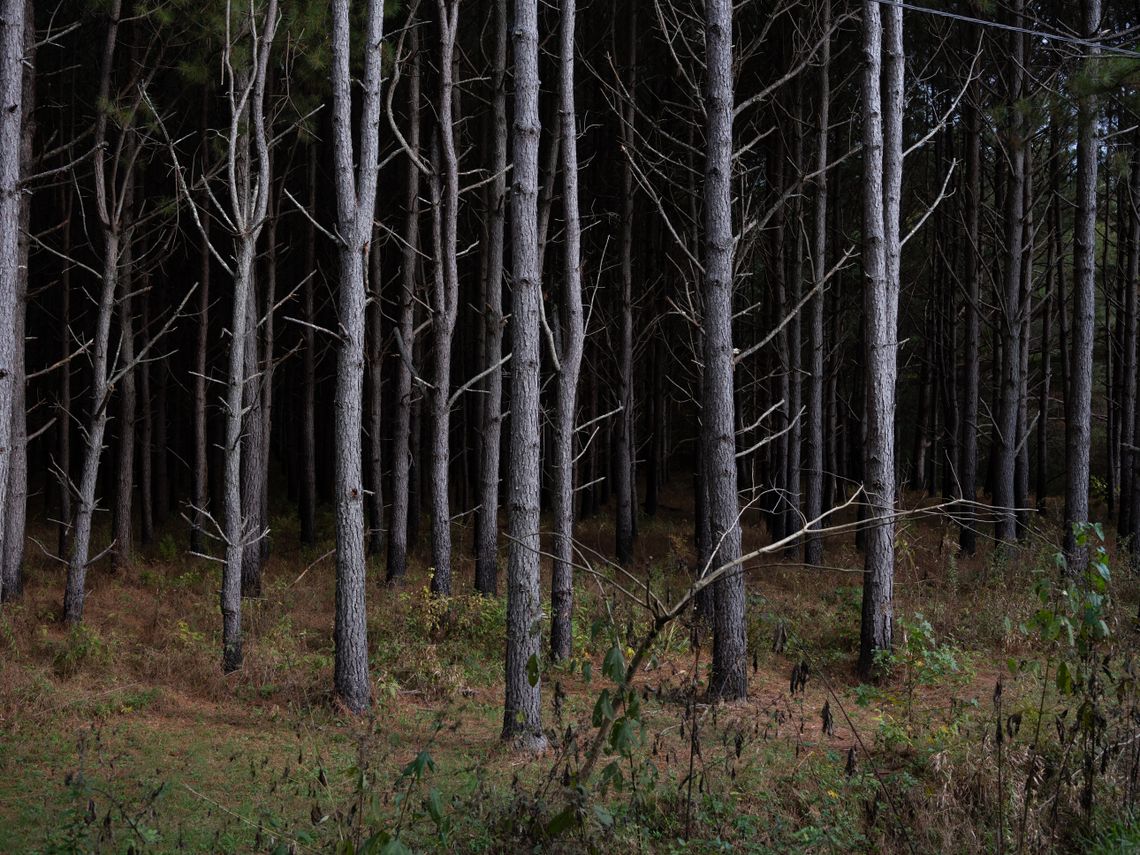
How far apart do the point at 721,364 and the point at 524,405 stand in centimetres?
216

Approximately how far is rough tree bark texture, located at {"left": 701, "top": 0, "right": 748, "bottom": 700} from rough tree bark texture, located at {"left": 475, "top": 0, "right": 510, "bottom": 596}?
3521 millimetres

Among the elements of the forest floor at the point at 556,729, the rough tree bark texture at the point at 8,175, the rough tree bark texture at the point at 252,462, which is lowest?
the forest floor at the point at 556,729

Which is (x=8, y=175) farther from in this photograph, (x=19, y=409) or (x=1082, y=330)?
(x=1082, y=330)

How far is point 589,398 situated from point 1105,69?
55.1ft

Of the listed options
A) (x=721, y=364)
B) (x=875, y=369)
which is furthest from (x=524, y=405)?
(x=875, y=369)

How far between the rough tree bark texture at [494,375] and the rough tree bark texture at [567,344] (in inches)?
49.0

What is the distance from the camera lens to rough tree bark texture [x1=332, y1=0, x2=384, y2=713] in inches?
359

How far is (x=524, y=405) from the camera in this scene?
804cm

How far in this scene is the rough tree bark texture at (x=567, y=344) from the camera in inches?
416

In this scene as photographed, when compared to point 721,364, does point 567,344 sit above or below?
above

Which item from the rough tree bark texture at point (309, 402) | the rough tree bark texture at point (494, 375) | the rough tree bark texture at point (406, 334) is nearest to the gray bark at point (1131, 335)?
the rough tree bark texture at point (494, 375)

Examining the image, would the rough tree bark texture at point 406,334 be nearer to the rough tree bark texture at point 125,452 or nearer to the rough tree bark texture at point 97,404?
the rough tree bark texture at point 97,404

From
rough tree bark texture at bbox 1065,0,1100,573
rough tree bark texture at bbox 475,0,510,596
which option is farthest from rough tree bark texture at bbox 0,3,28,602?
rough tree bark texture at bbox 1065,0,1100,573

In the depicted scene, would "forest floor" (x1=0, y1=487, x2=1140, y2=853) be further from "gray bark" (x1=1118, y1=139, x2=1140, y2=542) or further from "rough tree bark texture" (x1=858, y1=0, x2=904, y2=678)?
"gray bark" (x1=1118, y1=139, x2=1140, y2=542)
